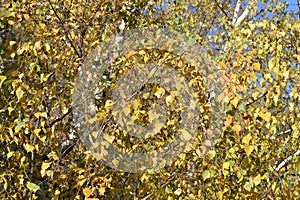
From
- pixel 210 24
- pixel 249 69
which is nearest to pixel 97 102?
pixel 249 69

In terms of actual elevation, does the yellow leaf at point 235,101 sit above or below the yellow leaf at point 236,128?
above

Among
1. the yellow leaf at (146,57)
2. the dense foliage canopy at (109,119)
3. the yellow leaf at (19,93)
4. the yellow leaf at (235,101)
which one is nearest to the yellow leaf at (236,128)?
the dense foliage canopy at (109,119)

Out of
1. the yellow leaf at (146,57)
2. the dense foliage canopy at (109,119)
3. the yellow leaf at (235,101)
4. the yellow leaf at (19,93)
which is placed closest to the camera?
the yellow leaf at (235,101)

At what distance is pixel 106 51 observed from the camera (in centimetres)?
298

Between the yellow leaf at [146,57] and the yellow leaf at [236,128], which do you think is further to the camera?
the yellow leaf at [146,57]

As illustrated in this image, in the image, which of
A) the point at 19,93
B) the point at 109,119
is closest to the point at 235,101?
the point at 109,119

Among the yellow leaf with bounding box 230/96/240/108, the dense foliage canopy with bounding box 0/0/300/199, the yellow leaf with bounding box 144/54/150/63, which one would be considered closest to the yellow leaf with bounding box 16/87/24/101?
the dense foliage canopy with bounding box 0/0/300/199

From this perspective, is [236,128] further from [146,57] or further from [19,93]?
[19,93]

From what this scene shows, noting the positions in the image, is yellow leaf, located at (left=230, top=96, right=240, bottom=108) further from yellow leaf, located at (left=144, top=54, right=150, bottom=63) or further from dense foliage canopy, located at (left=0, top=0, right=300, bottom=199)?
yellow leaf, located at (left=144, top=54, right=150, bottom=63)

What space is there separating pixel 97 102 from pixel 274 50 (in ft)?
4.22

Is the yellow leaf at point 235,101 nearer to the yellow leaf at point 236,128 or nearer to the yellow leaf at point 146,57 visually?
the yellow leaf at point 236,128

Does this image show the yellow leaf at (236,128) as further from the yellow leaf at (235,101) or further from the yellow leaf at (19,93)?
the yellow leaf at (19,93)

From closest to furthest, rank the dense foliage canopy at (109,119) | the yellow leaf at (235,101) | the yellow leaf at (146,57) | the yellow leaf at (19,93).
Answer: the yellow leaf at (235,101) → the yellow leaf at (19,93) → the dense foliage canopy at (109,119) → the yellow leaf at (146,57)

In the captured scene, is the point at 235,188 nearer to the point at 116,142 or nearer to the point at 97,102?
the point at 116,142
